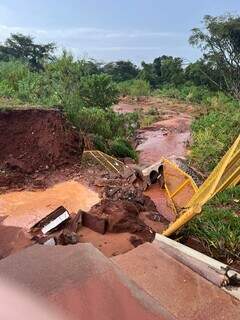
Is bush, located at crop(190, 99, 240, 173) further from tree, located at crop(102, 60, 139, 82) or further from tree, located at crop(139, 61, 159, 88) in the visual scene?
tree, located at crop(102, 60, 139, 82)

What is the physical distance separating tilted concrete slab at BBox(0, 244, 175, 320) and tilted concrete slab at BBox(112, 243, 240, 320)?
0.78m

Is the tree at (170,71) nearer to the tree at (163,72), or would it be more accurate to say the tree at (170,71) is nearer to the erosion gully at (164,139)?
the tree at (163,72)

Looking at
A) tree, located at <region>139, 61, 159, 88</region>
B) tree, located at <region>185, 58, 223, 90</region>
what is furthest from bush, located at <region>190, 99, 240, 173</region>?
tree, located at <region>139, 61, 159, 88</region>

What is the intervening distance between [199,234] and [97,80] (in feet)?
38.0

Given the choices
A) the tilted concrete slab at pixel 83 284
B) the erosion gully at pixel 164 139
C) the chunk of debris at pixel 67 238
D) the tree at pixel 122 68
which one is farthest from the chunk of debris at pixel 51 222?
the tree at pixel 122 68

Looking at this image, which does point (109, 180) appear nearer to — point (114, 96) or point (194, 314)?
point (194, 314)

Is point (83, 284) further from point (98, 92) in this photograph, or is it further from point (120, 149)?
point (98, 92)

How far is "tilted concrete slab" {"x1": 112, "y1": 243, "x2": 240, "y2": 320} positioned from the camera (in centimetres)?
417

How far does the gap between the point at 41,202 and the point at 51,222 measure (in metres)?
1.44

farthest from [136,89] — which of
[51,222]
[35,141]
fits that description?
[51,222]

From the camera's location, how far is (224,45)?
27672 mm

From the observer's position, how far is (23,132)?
34.0 ft

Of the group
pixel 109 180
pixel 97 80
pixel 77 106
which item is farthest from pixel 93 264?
pixel 97 80

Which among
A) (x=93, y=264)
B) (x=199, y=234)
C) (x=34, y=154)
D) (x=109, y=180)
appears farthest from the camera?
(x=34, y=154)
